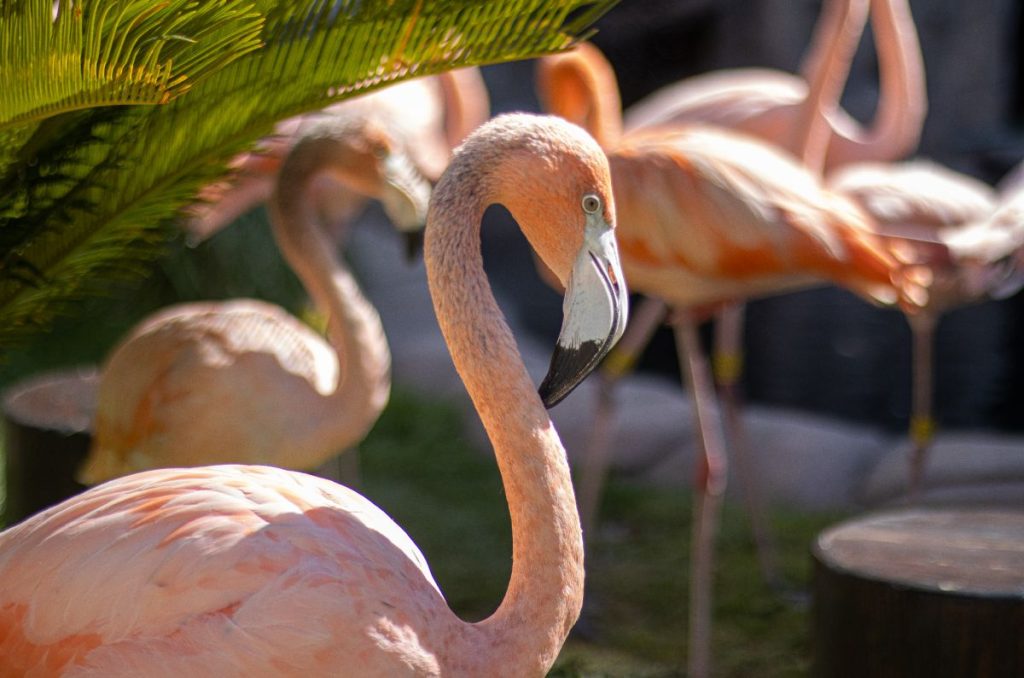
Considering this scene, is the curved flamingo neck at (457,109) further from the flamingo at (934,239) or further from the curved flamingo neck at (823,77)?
the flamingo at (934,239)

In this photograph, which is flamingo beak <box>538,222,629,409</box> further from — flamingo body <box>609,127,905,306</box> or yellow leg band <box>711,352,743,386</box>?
yellow leg band <box>711,352,743,386</box>

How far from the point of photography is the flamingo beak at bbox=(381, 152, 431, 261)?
12.0 ft

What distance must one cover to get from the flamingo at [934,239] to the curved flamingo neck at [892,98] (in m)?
0.21

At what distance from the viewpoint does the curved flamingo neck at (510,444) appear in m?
2.03

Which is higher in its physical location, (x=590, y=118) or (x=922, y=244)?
(x=590, y=118)

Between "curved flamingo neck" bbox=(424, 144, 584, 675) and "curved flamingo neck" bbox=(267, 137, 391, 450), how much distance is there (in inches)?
49.3

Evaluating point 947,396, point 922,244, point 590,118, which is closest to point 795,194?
point 922,244

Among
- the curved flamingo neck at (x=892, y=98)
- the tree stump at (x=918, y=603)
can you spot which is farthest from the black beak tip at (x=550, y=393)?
the curved flamingo neck at (x=892, y=98)

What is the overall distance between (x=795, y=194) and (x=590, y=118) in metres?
0.97

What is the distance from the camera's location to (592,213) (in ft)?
6.75

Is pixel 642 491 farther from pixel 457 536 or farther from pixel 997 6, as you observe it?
pixel 997 6

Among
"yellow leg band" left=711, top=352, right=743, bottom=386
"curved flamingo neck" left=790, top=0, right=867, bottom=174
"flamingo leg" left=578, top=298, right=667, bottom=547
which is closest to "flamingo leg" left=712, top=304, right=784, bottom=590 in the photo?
"yellow leg band" left=711, top=352, right=743, bottom=386

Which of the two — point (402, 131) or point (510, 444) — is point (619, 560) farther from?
point (510, 444)

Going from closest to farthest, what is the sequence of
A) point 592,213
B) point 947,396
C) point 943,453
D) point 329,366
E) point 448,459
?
point 592,213 < point 329,366 < point 943,453 < point 448,459 < point 947,396
